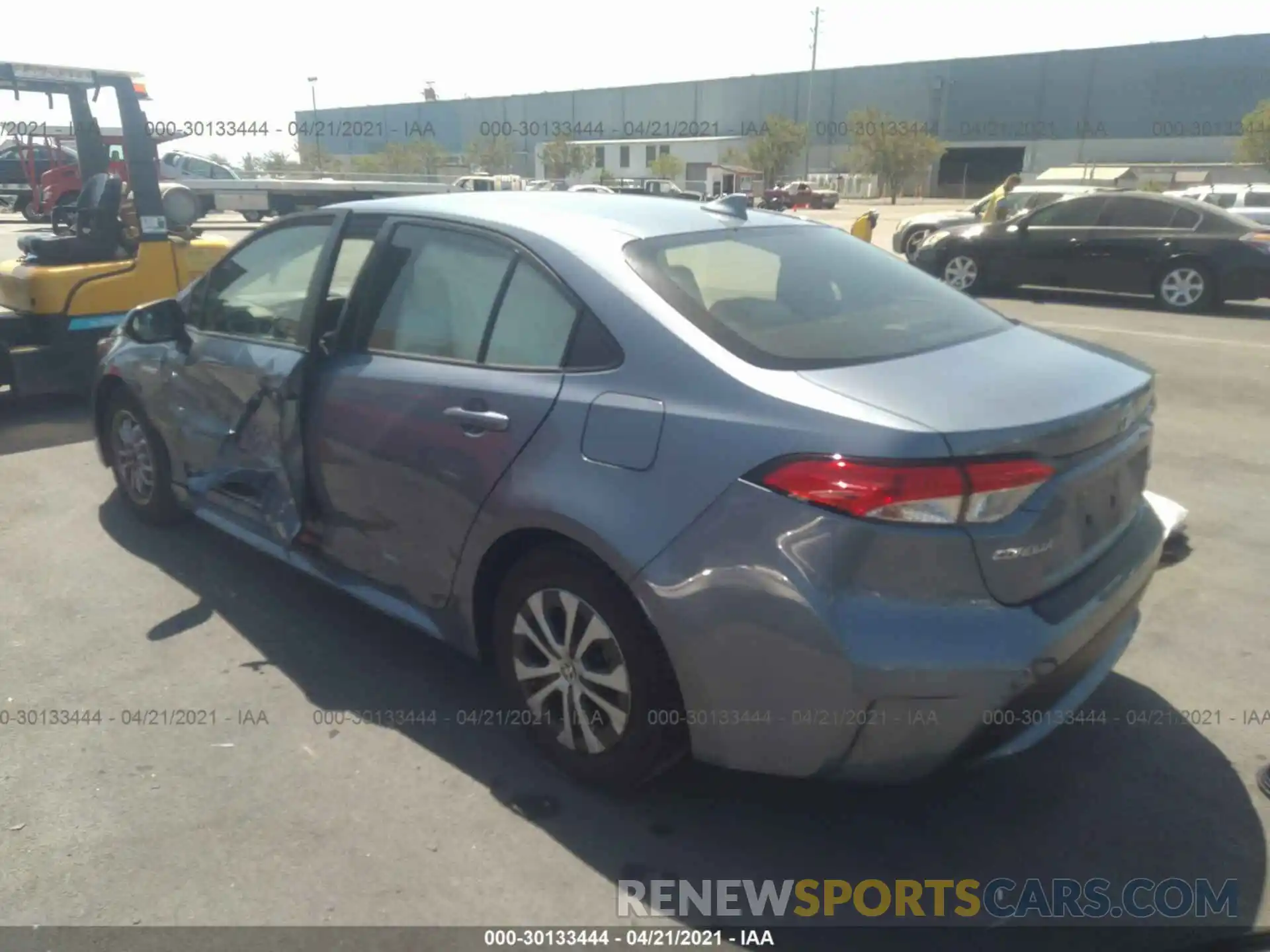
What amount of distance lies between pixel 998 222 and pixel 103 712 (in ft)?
44.2

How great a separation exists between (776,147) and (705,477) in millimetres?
66800

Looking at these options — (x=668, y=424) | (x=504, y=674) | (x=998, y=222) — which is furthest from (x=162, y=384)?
(x=998, y=222)

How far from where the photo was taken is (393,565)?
334 cm

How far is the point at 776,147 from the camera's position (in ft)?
213

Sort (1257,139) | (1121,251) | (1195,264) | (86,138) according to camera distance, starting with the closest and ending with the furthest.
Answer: (86,138) < (1195,264) < (1121,251) < (1257,139)

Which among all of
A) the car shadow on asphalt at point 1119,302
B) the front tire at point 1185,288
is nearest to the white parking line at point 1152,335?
the car shadow on asphalt at point 1119,302

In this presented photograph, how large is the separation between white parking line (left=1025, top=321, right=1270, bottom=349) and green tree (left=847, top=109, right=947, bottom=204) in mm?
54924

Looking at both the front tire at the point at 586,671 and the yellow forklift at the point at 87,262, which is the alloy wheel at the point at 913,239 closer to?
the yellow forklift at the point at 87,262

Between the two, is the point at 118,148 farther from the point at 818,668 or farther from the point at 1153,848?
the point at 1153,848

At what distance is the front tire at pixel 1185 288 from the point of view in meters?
12.1

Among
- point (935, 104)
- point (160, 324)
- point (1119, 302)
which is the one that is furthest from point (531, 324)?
point (935, 104)

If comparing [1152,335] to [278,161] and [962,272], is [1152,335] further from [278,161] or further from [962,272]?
[278,161]

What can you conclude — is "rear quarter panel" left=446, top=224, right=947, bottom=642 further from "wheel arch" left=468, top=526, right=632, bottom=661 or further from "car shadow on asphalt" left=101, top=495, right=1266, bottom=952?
"car shadow on asphalt" left=101, top=495, right=1266, bottom=952
